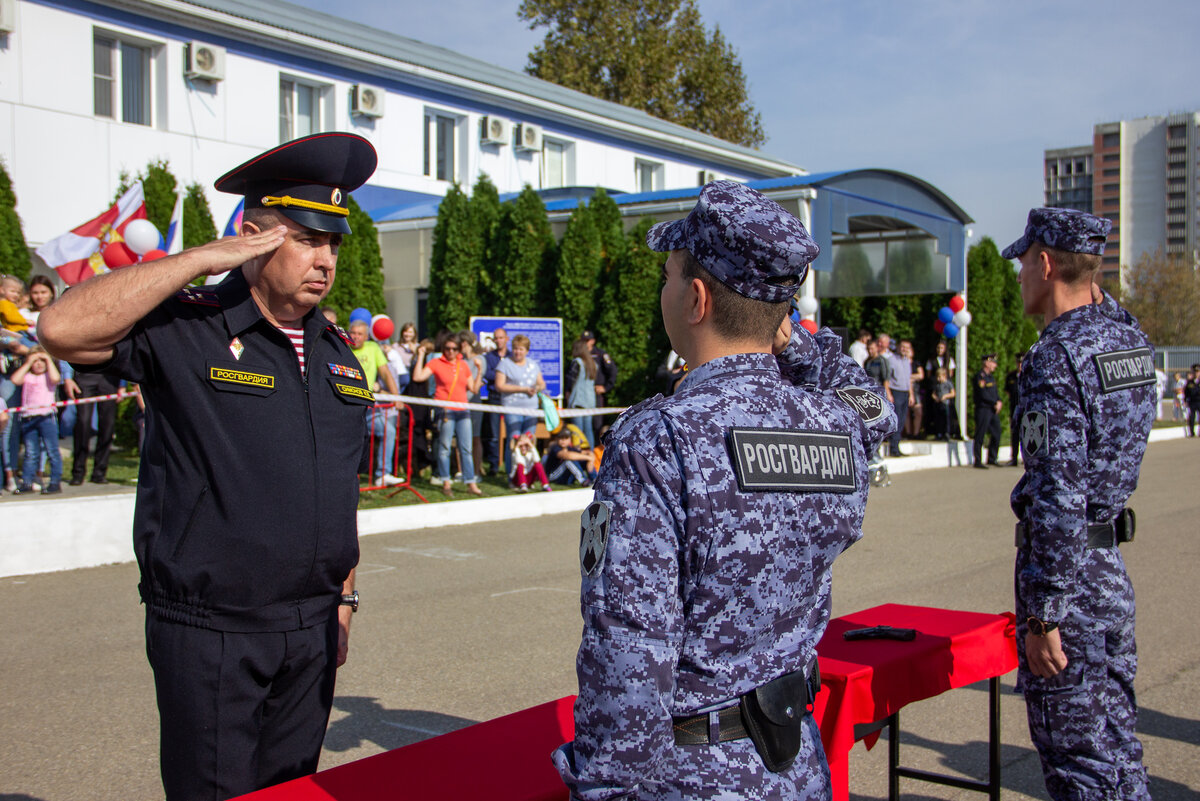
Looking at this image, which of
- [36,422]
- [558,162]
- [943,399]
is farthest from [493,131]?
[36,422]

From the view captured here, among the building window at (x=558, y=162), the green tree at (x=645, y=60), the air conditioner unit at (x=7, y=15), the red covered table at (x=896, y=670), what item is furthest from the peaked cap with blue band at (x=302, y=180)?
the green tree at (x=645, y=60)

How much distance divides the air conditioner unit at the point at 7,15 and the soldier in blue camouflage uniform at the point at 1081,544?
17970 millimetres

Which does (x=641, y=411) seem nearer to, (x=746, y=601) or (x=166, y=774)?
(x=746, y=601)

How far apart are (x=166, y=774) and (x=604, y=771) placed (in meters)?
1.32

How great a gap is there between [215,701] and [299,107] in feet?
69.9

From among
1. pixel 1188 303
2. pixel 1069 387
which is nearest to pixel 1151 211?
pixel 1188 303

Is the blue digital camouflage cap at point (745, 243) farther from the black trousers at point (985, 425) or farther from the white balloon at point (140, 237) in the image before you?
the black trousers at point (985, 425)

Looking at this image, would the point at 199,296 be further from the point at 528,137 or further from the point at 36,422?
the point at 528,137

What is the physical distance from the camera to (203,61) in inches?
744

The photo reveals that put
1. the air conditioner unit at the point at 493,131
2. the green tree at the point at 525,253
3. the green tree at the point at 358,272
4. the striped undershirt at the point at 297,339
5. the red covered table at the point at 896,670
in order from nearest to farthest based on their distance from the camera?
the striped undershirt at the point at 297,339 < the red covered table at the point at 896,670 < the green tree at the point at 358,272 < the green tree at the point at 525,253 < the air conditioner unit at the point at 493,131

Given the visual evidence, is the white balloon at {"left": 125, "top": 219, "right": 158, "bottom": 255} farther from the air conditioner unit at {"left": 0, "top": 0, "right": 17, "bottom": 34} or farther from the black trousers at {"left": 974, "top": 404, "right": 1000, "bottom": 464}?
the black trousers at {"left": 974, "top": 404, "right": 1000, "bottom": 464}

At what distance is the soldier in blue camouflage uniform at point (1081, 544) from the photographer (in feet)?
9.96

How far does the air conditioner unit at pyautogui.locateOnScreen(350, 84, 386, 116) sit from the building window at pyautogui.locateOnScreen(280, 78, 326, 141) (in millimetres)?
708

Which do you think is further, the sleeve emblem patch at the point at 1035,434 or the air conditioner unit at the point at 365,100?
the air conditioner unit at the point at 365,100
